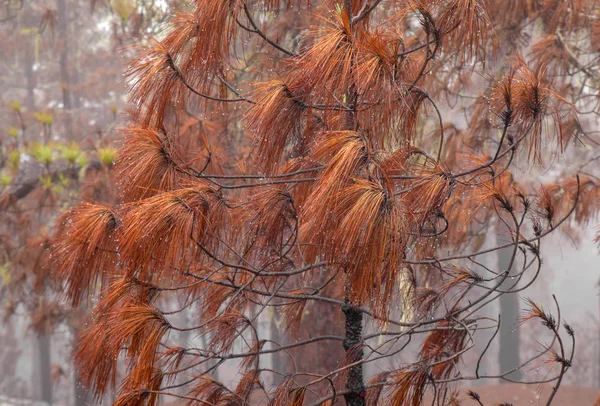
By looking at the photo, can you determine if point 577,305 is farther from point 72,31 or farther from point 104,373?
point 104,373

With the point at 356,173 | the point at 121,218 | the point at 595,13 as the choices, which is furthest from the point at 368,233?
the point at 595,13

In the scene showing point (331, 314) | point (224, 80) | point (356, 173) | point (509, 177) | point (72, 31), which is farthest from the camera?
point (72, 31)

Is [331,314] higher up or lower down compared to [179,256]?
lower down

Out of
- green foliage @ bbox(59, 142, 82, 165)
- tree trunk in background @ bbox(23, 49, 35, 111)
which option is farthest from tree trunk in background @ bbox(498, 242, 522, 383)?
tree trunk in background @ bbox(23, 49, 35, 111)

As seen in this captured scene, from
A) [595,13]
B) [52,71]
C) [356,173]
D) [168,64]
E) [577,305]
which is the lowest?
[577,305]

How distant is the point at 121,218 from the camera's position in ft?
7.88

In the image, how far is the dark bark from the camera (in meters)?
2.76

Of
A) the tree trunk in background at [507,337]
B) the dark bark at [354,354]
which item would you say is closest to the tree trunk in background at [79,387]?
the dark bark at [354,354]

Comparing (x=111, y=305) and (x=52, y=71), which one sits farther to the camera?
(x=52, y=71)

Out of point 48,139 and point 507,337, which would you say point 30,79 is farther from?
point 507,337

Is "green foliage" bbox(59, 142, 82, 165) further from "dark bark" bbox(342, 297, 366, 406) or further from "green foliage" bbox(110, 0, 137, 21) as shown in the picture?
"dark bark" bbox(342, 297, 366, 406)

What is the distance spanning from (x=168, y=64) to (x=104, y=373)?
1.19 metres

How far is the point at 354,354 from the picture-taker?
275 centimetres

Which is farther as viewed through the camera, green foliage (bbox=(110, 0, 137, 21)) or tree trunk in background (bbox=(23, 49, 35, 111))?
tree trunk in background (bbox=(23, 49, 35, 111))
